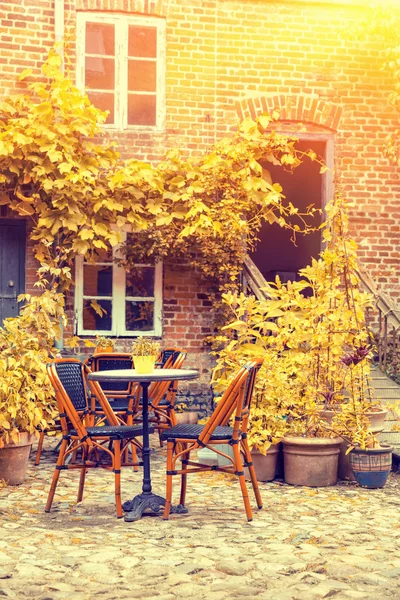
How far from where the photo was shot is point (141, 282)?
961 centimetres

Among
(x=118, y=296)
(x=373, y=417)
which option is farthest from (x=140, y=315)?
(x=373, y=417)

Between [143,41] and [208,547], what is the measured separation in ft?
22.4

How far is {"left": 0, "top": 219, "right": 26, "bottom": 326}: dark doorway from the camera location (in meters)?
9.38

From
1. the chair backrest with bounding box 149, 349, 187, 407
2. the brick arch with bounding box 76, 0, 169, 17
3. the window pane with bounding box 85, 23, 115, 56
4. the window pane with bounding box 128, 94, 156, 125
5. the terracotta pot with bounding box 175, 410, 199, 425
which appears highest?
the brick arch with bounding box 76, 0, 169, 17

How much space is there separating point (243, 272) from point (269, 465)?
328 centimetres

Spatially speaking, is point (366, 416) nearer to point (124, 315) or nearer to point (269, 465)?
point (269, 465)

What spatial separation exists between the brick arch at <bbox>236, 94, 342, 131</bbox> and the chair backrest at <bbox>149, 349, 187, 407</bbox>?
139 inches

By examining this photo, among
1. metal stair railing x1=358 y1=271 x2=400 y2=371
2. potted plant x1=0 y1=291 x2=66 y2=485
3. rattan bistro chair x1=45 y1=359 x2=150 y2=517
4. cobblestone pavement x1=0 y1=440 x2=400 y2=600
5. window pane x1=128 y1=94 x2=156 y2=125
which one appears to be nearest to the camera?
cobblestone pavement x1=0 y1=440 x2=400 y2=600

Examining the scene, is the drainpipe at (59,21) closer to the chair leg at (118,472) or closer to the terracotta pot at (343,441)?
the terracotta pot at (343,441)

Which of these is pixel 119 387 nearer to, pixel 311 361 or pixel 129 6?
pixel 311 361

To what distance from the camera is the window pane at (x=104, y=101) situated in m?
9.55

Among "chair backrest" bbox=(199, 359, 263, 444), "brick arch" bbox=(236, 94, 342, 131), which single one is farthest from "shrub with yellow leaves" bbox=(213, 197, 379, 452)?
"brick arch" bbox=(236, 94, 342, 131)

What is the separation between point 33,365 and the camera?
20.9 ft

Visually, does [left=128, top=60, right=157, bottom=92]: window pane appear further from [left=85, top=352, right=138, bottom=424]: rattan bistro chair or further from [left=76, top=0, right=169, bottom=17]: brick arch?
[left=85, top=352, right=138, bottom=424]: rattan bistro chair
